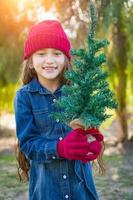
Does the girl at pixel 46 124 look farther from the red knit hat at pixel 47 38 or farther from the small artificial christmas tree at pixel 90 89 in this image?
the small artificial christmas tree at pixel 90 89

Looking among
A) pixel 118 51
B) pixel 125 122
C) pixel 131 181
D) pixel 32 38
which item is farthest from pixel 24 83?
pixel 125 122

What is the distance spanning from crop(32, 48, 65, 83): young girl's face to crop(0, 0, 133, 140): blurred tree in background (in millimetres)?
4012

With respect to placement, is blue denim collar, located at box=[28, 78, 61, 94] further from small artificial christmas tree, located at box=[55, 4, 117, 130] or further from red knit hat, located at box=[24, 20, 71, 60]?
small artificial christmas tree, located at box=[55, 4, 117, 130]

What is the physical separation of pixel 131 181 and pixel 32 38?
3.19 m

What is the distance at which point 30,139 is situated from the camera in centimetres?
215

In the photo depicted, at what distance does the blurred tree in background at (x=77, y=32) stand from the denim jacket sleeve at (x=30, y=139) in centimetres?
411

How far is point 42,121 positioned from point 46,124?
0.08ft

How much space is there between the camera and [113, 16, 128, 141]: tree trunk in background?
25.0 feet

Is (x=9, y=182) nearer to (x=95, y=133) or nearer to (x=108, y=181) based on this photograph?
(x=108, y=181)

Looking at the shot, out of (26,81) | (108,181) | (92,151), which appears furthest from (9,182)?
(92,151)

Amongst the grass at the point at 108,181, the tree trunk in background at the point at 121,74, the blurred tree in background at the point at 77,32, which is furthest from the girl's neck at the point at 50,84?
the tree trunk in background at the point at 121,74

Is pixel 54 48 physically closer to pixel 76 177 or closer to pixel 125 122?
pixel 76 177

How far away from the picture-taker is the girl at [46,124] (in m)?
2.18

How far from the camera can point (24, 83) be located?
2.40 m
